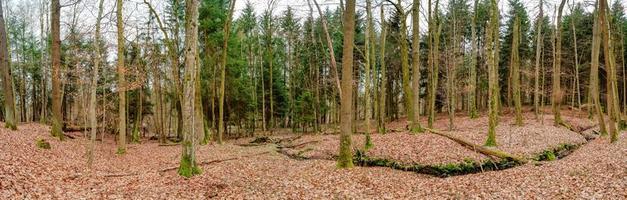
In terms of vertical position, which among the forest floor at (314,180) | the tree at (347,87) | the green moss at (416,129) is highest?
the tree at (347,87)

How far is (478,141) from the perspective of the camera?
16.1 metres

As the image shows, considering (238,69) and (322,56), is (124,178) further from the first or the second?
(322,56)

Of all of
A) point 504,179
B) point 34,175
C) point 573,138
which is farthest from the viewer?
point 573,138

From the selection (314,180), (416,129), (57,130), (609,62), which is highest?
(609,62)

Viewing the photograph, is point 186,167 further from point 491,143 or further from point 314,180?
point 491,143

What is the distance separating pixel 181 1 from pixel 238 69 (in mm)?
6580

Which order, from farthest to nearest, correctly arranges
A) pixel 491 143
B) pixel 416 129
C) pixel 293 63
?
pixel 293 63 < pixel 416 129 < pixel 491 143

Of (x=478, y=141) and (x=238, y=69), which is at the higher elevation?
(x=238, y=69)

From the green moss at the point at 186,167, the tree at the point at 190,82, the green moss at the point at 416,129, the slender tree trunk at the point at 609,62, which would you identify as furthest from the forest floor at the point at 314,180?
the green moss at the point at 416,129

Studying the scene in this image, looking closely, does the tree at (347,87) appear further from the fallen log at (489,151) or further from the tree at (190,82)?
the fallen log at (489,151)

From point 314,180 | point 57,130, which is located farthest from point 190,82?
point 57,130

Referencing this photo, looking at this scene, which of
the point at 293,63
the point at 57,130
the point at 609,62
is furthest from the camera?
the point at 293,63

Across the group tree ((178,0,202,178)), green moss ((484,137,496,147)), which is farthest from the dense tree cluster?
tree ((178,0,202,178))

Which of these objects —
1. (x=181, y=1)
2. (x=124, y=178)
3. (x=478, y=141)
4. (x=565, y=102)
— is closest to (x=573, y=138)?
(x=478, y=141)
